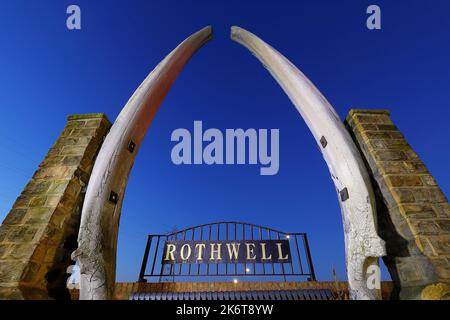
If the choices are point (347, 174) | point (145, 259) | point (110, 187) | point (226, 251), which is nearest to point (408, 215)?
point (347, 174)

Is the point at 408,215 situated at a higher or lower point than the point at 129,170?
lower

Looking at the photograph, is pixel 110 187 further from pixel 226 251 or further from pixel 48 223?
pixel 226 251

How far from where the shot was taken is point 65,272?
2.10 m

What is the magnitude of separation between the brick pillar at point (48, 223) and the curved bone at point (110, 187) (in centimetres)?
25

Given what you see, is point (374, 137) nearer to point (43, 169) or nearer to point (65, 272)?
point (65, 272)

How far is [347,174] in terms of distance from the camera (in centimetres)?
222

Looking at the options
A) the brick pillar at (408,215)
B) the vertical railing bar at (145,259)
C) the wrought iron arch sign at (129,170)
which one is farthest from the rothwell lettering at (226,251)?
the brick pillar at (408,215)

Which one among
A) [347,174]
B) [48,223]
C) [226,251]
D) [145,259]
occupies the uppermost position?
[226,251]

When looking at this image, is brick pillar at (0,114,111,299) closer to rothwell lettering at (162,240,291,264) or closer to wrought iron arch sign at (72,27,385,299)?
wrought iron arch sign at (72,27,385,299)

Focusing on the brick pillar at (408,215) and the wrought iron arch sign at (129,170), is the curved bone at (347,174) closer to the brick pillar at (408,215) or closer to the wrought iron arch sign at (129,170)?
the wrought iron arch sign at (129,170)

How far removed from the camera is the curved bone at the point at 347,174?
6.12 ft

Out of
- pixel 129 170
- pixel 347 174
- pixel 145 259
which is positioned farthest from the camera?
pixel 145 259

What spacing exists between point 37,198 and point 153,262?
2223 mm

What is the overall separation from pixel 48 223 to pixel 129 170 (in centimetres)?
83
